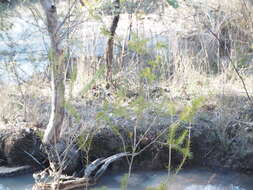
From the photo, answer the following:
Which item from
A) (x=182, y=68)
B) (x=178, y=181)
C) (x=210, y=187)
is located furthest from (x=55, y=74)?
(x=182, y=68)

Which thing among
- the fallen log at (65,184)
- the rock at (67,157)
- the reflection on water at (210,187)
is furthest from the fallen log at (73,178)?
the reflection on water at (210,187)

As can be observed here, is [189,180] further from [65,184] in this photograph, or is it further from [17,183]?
[17,183]

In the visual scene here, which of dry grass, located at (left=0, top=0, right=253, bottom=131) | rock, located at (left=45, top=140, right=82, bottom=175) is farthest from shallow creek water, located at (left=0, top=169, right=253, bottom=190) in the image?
dry grass, located at (left=0, top=0, right=253, bottom=131)

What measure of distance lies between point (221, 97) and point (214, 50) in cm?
166

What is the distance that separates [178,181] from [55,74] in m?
1.65

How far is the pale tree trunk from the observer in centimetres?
390

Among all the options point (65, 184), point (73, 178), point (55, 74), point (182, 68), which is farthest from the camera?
point (182, 68)

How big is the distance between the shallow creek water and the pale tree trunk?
0.58 m

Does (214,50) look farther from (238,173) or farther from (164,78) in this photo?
(238,173)

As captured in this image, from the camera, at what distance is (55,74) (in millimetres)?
4062

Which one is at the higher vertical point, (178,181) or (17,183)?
(17,183)

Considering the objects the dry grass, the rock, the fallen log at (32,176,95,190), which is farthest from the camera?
the dry grass

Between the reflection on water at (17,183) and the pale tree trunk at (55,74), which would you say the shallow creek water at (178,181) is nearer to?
the reflection on water at (17,183)

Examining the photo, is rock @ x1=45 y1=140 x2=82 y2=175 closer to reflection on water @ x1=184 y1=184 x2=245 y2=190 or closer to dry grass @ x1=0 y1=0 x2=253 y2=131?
dry grass @ x1=0 y1=0 x2=253 y2=131
